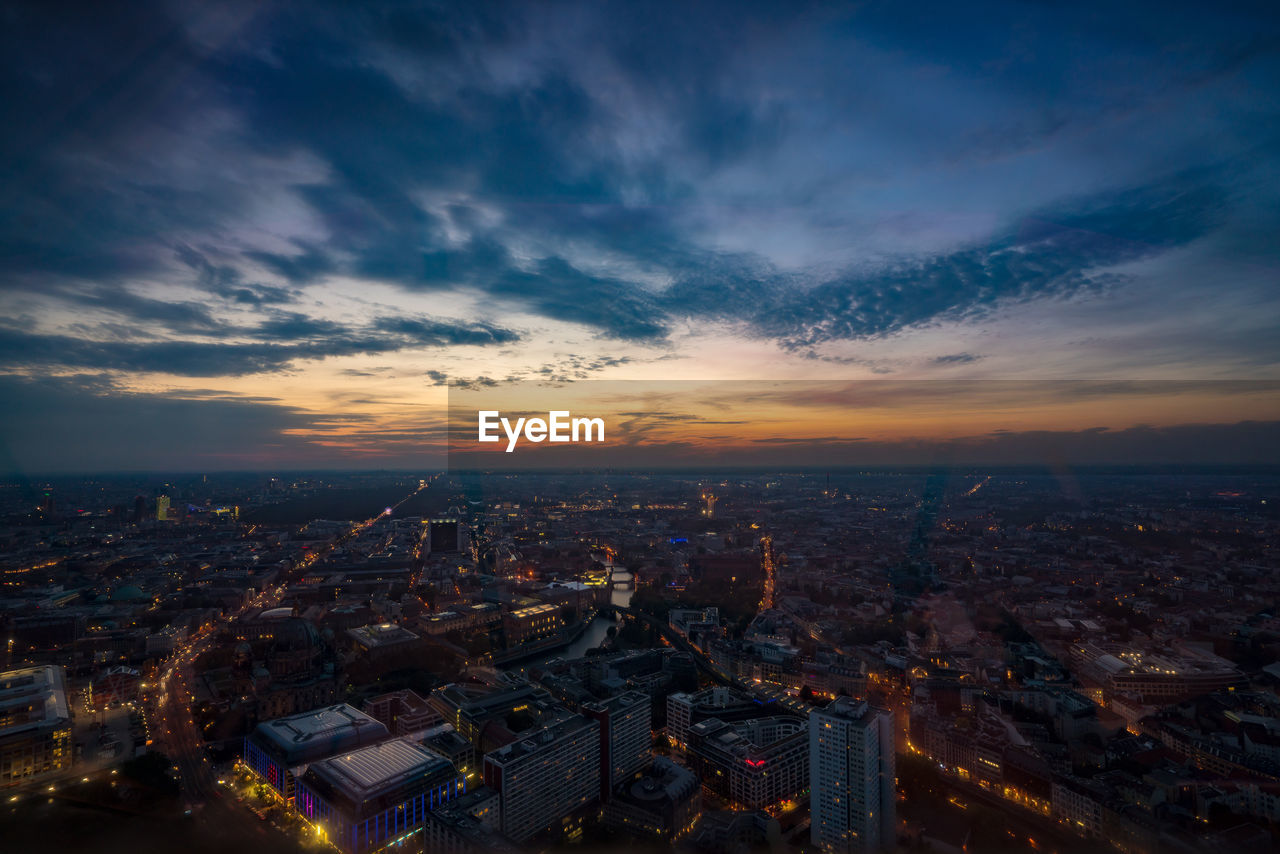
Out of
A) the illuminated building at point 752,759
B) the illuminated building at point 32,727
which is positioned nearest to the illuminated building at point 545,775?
the illuminated building at point 752,759

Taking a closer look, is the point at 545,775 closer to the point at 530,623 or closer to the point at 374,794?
the point at 374,794

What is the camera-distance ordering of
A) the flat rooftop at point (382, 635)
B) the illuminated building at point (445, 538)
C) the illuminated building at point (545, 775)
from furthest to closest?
the illuminated building at point (445, 538), the flat rooftop at point (382, 635), the illuminated building at point (545, 775)

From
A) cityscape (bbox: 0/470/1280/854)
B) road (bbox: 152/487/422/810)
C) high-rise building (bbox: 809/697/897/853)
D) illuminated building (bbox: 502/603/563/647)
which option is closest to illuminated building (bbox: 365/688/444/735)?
cityscape (bbox: 0/470/1280/854)

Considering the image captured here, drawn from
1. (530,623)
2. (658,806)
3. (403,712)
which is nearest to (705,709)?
(658,806)

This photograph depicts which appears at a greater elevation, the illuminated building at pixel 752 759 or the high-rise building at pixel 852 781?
the high-rise building at pixel 852 781

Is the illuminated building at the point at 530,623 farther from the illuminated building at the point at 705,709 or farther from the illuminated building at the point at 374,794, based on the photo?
the illuminated building at the point at 374,794

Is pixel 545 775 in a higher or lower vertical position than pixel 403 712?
higher

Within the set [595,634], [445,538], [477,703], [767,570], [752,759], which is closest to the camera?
[752,759]
